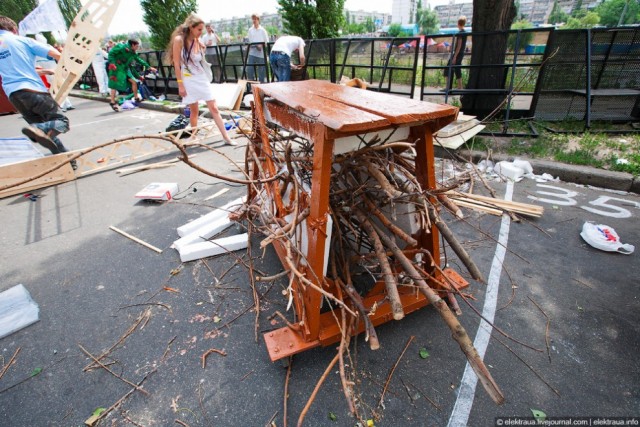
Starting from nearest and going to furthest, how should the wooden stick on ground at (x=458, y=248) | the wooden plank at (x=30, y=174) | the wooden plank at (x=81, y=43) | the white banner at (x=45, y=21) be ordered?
the wooden stick on ground at (x=458, y=248), the wooden plank at (x=30, y=174), the wooden plank at (x=81, y=43), the white banner at (x=45, y=21)

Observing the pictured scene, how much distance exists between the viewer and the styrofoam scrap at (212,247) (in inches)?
126

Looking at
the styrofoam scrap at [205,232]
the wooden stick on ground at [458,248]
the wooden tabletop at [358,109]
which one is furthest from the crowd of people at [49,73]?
the wooden stick on ground at [458,248]

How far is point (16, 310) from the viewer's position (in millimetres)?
2604


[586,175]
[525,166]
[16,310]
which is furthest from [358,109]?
[586,175]

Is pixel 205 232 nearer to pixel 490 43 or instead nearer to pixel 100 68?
pixel 490 43

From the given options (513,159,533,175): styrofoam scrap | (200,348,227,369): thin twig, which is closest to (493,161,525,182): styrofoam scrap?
(513,159,533,175): styrofoam scrap

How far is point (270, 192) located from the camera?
262 cm

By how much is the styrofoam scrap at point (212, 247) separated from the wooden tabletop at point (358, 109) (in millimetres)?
1680

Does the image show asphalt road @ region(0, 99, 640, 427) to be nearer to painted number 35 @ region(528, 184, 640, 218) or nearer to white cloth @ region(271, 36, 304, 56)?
painted number 35 @ region(528, 184, 640, 218)

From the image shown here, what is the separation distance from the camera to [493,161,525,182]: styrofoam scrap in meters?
4.67

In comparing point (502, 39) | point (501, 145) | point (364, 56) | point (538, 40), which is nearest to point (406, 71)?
point (364, 56)

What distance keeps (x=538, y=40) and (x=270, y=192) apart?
6.22m

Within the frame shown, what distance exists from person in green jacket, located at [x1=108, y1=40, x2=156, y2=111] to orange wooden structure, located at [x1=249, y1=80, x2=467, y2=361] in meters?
12.0

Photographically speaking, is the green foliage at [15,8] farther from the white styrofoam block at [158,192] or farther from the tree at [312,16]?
the white styrofoam block at [158,192]
